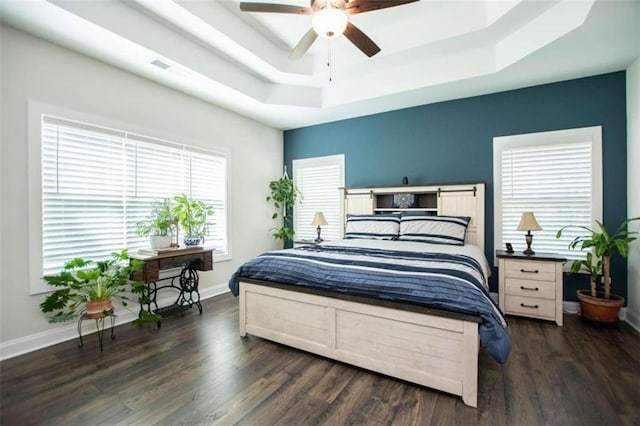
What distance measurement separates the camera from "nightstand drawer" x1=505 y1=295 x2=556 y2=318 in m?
3.00

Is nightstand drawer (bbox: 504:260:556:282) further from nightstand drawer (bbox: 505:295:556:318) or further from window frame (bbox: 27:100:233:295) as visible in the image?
window frame (bbox: 27:100:233:295)

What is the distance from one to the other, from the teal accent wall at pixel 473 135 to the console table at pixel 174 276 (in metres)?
2.70

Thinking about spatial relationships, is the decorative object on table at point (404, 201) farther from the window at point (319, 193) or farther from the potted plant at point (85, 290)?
the potted plant at point (85, 290)

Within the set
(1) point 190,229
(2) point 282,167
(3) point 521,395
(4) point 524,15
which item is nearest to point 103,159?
(1) point 190,229

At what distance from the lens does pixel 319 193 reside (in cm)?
515

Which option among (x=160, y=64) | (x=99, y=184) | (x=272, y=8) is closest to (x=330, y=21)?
(x=272, y=8)

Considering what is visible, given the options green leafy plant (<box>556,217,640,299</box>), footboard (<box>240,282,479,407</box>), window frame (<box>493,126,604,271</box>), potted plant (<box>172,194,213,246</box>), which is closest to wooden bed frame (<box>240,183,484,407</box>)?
footboard (<box>240,282,479,407</box>)

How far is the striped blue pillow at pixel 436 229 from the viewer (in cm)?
350

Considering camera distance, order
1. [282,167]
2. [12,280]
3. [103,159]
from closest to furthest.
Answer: [12,280], [103,159], [282,167]

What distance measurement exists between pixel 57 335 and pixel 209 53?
10.8ft

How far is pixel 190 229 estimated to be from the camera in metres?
3.53

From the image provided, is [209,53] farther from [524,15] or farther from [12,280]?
[524,15]

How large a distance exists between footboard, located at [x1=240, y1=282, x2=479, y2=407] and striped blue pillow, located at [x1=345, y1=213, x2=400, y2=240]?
71.2 inches

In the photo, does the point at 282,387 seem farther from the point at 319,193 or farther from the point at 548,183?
the point at 548,183
